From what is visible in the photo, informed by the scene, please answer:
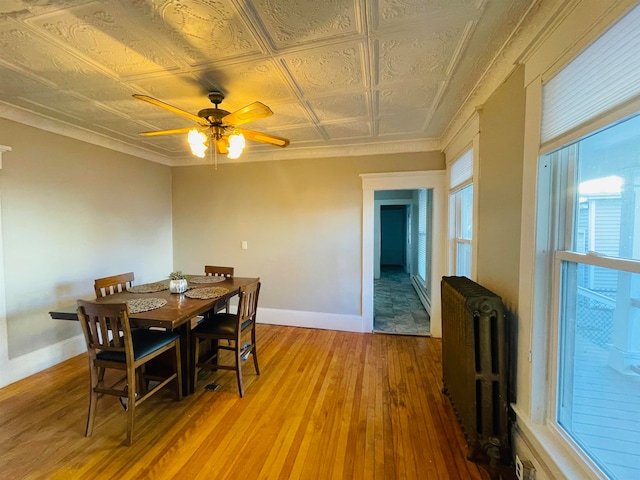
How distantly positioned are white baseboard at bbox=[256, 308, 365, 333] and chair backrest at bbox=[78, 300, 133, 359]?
2256mm

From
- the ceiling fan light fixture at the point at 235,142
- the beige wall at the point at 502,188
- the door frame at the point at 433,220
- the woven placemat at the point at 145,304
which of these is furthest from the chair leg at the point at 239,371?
the beige wall at the point at 502,188

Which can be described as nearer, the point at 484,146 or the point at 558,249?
the point at 558,249

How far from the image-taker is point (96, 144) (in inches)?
123

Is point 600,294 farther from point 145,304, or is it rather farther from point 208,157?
point 208,157

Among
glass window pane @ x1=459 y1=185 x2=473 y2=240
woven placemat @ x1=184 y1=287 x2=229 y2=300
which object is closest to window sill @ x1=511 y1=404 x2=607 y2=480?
glass window pane @ x1=459 y1=185 x2=473 y2=240

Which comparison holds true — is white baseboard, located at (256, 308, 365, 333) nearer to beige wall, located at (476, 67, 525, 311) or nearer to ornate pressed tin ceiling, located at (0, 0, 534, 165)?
beige wall, located at (476, 67, 525, 311)

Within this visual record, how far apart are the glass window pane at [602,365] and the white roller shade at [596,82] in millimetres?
618

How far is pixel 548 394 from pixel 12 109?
445 centimetres

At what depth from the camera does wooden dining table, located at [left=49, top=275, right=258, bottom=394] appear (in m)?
1.81

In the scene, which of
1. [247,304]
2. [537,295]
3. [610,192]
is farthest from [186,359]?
[610,192]

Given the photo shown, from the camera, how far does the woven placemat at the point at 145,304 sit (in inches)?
77.1

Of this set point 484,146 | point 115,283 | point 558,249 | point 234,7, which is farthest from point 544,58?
point 115,283

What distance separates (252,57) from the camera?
5.46 feet

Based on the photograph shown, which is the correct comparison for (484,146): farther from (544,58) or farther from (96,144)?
(96,144)
